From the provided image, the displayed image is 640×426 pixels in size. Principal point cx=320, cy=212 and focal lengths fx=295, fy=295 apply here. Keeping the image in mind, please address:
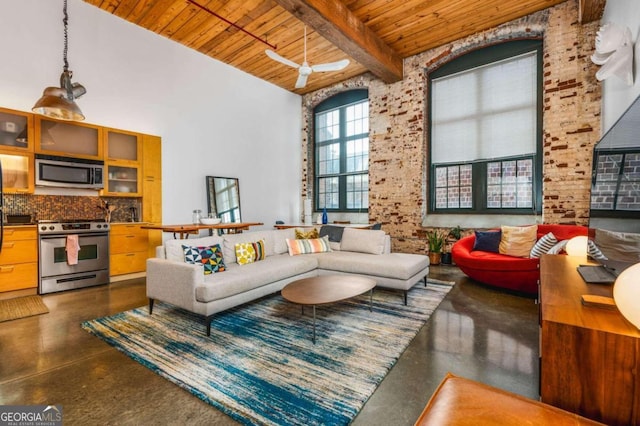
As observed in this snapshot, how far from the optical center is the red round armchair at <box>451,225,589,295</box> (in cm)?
346

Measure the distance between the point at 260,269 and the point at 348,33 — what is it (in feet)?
11.8

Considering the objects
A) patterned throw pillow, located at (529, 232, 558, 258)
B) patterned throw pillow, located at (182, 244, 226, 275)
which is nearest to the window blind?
→ patterned throw pillow, located at (529, 232, 558, 258)

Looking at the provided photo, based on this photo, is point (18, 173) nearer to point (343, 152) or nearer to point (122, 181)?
point (122, 181)

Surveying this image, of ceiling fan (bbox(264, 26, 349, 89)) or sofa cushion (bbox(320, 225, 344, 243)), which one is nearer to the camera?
ceiling fan (bbox(264, 26, 349, 89))

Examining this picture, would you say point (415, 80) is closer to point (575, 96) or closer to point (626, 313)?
point (575, 96)

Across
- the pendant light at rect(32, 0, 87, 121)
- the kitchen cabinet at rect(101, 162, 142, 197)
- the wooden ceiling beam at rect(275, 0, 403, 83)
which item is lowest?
the kitchen cabinet at rect(101, 162, 142, 197)

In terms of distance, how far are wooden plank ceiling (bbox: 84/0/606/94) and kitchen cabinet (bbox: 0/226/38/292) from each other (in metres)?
3.40

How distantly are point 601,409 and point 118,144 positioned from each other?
5.60m

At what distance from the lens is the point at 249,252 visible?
3.68m

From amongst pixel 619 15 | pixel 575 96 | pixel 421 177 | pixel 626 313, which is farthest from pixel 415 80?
pixel 626 313

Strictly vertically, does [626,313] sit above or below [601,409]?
above

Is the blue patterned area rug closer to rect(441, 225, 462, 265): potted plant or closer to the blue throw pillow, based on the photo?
the blue throw pillow

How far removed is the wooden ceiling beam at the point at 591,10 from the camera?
12.3ft

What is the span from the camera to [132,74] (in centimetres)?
475
